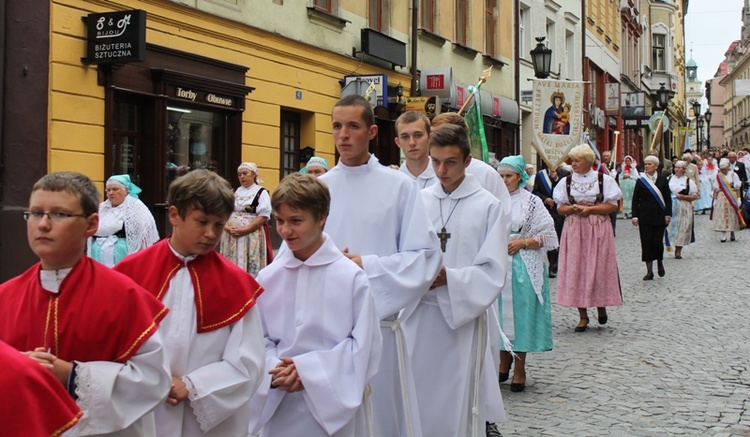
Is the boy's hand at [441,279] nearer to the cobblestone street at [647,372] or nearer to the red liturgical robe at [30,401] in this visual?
the cobblestone street at [647,372]

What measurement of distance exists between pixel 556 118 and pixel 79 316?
14.3 meters

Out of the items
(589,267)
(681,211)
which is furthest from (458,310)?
(681,211)

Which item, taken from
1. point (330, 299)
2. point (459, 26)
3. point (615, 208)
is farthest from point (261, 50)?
point (330, 299)

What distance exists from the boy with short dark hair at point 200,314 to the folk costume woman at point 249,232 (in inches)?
358

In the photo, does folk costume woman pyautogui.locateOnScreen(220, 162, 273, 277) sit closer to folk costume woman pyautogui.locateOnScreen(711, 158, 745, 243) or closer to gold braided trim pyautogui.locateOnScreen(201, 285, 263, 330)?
gold braided trim pyautogui.locateOnScreen(201, 285, 263, 330)

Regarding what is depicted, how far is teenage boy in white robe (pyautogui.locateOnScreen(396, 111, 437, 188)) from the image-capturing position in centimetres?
607

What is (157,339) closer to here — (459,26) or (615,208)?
(615,208)

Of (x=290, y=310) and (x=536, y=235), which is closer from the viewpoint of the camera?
(x=290, y=310)

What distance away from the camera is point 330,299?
3.79 meters

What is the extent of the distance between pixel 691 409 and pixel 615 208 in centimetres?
409

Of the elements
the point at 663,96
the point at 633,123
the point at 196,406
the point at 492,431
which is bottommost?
the point at 492,431

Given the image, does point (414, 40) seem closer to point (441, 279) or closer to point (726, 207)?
point (726, 207)

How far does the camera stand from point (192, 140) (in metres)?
15.2

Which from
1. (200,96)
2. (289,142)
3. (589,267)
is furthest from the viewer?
(289,142)
